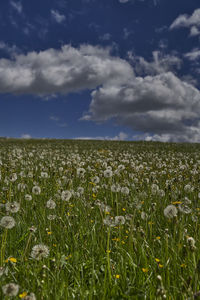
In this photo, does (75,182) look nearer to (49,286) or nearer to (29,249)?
(29,249)

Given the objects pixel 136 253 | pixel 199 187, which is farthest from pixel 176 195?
pixel 136 253

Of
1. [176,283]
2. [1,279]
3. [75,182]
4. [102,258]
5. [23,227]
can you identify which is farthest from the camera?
[75,182]

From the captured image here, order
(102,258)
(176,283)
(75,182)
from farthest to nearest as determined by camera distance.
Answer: (75,182) → (102,258) → (176,283)

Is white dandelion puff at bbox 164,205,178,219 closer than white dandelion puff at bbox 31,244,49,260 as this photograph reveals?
No

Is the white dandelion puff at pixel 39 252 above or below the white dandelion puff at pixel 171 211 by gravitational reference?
below

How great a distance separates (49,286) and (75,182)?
5040 mm

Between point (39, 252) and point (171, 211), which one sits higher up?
point (171, 211)

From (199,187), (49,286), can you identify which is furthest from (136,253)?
(199,187)

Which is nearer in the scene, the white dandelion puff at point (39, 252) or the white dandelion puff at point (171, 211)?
the white dandelion puff at point (39, 252)

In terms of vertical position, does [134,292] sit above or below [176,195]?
below

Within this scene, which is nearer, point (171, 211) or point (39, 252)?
point (39, 252)

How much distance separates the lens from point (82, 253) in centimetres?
307

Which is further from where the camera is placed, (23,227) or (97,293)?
(23,227)

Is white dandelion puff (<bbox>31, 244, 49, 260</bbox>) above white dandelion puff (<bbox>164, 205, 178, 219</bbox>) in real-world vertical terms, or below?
below
